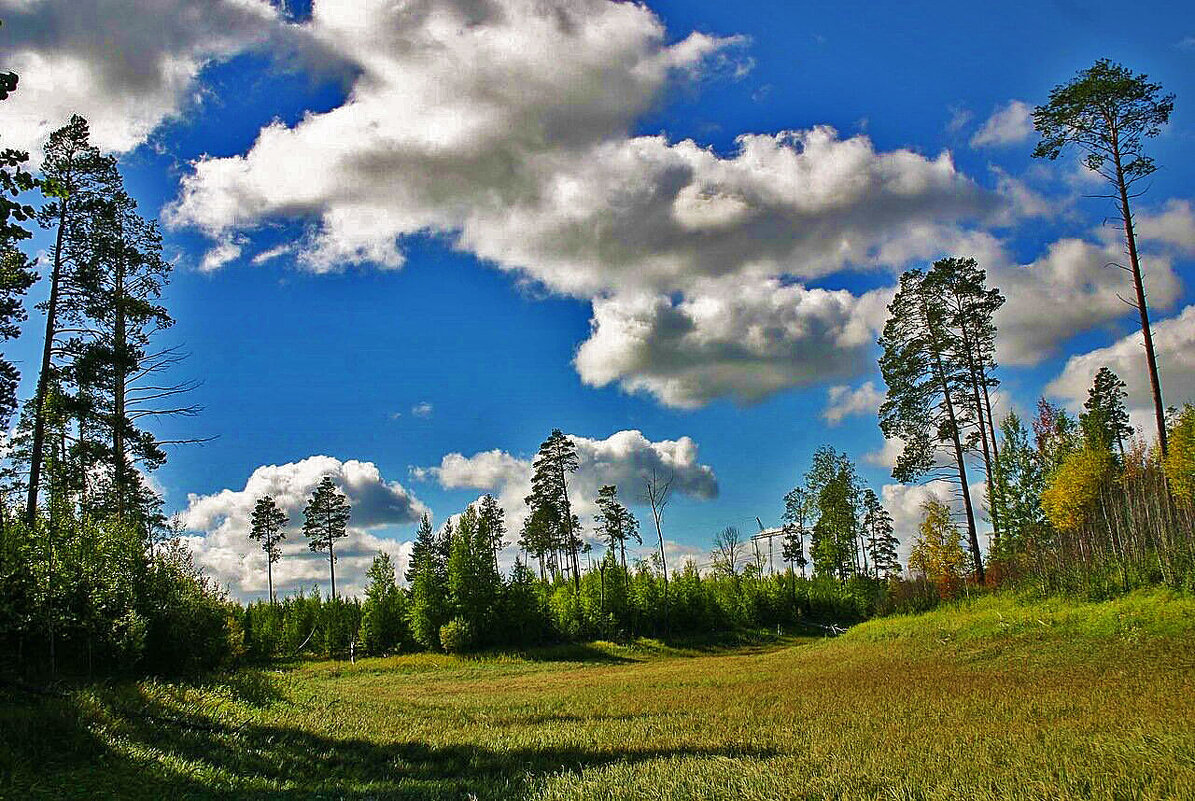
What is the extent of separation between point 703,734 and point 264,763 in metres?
7.07

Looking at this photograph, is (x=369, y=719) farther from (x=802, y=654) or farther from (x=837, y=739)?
(x=802, y=654)

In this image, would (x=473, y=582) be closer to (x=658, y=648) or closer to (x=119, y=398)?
(x=658, y=648)

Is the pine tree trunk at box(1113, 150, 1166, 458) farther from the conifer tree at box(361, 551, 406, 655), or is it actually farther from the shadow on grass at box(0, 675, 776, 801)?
the conifer tree at box(361, 551, 406, 655)

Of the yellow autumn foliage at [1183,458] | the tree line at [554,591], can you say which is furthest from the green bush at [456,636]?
the yellow autumn foliage at [1183,458]

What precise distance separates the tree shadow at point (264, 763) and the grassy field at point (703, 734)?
5cm

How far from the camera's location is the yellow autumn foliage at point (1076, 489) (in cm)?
3834

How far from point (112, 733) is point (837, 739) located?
11338 mm

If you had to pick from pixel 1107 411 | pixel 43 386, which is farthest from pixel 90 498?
pixel 1107 411

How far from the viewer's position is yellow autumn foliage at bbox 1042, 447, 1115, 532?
1510 inches

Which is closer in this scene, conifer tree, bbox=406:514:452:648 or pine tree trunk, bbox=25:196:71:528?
pine tree trunk, bbox=25:196:71:528

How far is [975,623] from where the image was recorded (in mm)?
27703

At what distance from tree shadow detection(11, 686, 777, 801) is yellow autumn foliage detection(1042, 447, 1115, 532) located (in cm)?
3532

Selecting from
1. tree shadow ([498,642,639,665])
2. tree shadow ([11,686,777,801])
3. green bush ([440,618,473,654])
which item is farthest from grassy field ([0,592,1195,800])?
green bush ([440,618,473,654])

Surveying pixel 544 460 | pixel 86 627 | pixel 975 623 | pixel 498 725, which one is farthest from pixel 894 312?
pixel 86 627
